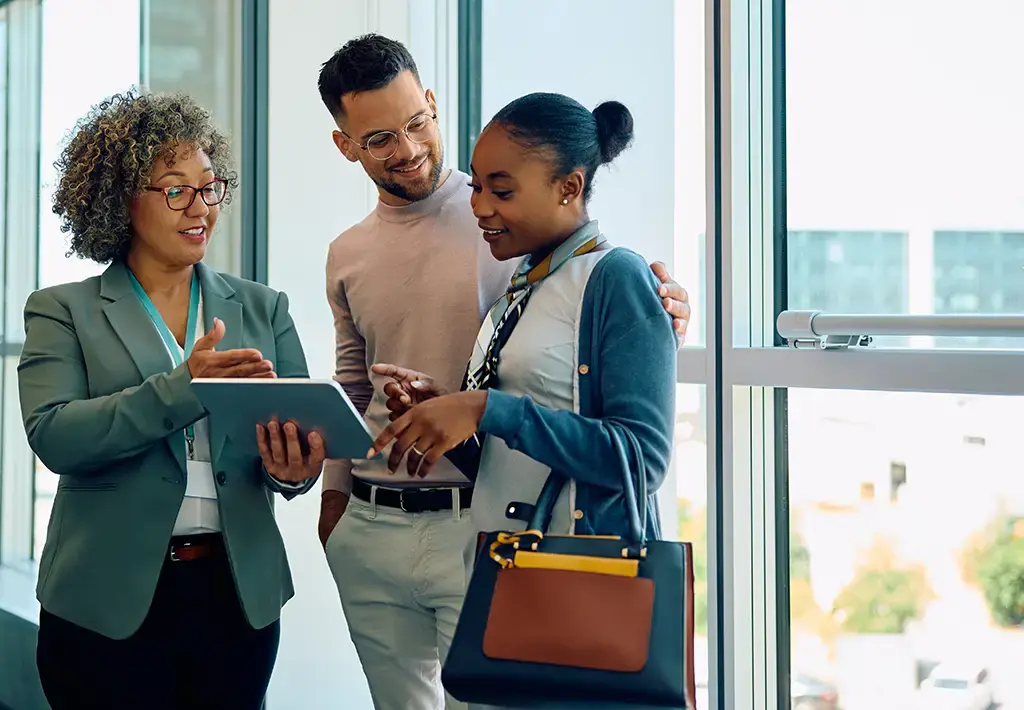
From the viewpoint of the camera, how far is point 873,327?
1.65 meters

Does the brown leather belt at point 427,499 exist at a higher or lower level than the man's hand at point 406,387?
lower

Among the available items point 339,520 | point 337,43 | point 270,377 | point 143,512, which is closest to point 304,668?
point 339,520

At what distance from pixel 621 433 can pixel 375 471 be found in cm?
63

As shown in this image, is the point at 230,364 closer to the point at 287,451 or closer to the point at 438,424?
the point at 287,451

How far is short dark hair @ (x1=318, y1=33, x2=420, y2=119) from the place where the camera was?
5.90ft

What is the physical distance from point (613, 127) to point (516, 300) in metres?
0.29

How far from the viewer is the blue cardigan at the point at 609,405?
4.37ft

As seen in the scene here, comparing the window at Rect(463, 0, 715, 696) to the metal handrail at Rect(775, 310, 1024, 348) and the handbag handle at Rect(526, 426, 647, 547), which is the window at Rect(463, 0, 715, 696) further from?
the handbag handle at Rect(526, 426, 647, 547)

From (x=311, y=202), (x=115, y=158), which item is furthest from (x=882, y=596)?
(x=311, y=202)

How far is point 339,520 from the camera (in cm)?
190

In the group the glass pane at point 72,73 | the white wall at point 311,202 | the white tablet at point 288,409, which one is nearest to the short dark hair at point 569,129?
the white tablet at point 288,409

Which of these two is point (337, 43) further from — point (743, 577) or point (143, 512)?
point (743, 577)

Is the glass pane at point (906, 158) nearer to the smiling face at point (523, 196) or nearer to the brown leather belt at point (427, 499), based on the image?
the smiling face at point (523, 196)

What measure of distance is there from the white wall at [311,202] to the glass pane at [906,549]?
1343 mm
